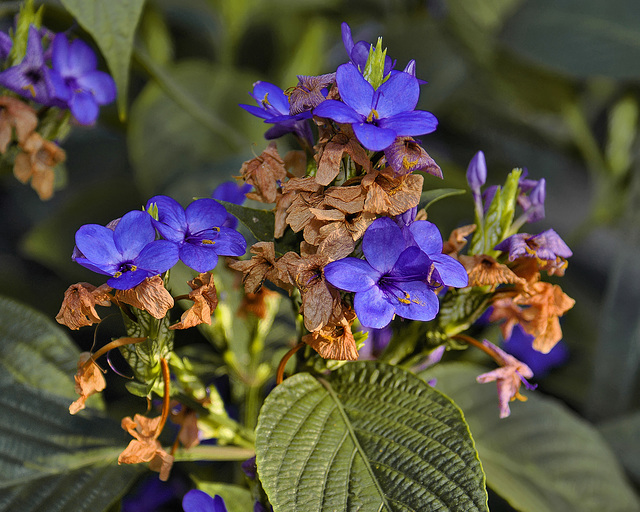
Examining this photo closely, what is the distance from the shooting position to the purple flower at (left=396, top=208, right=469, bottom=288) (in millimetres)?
357

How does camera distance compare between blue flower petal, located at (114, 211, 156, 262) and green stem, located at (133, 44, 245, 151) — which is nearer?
blue flower petal, located at (114, 211, 156, 262)

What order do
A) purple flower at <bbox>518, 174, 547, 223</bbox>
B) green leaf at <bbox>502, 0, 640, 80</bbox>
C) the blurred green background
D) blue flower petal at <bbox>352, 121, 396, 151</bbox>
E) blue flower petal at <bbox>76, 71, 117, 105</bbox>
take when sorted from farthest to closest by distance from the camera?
green leaf at <bbox>502, 0, 640, 80</bbox>, the blurred green background, blue flower petal at <bbox>76, 71, 117, 105</bbox>, purple flower at <bbox>518, 174, 547, 223</bbox>, blue flower petal at <bbox>352, 121, 396, 151</bbox>

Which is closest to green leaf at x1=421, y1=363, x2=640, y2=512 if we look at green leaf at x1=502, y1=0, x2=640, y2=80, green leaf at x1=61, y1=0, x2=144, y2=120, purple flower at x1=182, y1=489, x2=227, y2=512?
purple flower at x1=182, y1=489, x2=227, y2=512

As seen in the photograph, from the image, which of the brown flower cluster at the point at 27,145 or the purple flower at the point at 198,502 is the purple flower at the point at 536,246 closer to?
the purple flower at the point at 198,502

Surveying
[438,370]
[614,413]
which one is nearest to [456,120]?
[614,413]

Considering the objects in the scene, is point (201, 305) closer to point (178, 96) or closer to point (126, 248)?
point (126, 248)

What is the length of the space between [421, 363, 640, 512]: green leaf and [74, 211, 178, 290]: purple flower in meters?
0.32

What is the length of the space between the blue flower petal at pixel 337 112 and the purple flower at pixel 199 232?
9 centimetres

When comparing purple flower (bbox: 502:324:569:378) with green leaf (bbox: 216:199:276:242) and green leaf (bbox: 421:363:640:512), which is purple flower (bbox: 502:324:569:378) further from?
green leaf (bbox: 216:199:276:242)

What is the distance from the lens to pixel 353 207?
35 cm

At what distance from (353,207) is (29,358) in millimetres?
346

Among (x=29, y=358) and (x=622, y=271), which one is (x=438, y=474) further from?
(x=622, y=271)

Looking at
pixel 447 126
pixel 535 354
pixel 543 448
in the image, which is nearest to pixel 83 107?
pixel 543 448

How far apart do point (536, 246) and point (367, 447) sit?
0.54 feet
